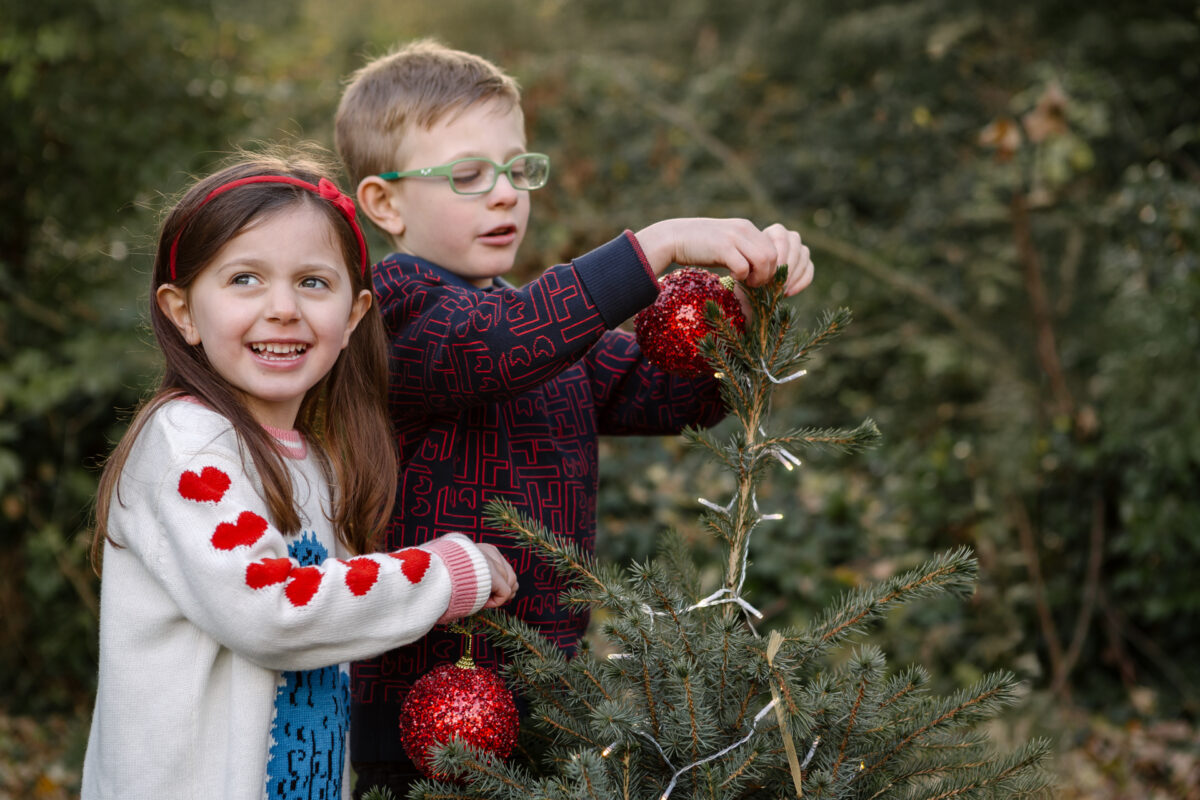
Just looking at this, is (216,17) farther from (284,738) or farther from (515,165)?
(284,738)

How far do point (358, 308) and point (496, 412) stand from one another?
0.28 meters

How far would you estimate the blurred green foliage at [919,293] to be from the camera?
13.5 ft

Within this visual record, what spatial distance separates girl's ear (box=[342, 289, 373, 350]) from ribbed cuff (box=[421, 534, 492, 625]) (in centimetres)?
A: 38

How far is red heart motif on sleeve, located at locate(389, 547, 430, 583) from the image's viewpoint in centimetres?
148

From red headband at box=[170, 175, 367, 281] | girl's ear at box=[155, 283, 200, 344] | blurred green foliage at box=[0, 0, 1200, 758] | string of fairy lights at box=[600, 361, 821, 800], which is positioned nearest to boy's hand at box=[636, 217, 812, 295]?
string of fairy lights at box=[600, 361, 821, 800]

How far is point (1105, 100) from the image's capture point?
4363 mm

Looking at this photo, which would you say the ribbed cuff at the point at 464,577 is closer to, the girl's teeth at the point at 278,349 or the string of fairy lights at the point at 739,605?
the string of fairy lights at the point at 739,605

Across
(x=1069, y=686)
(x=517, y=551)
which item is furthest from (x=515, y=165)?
(x=1069, y=686)

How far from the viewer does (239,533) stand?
1407 millimetres

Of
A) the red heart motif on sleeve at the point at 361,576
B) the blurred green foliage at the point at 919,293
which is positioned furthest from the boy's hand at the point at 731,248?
the blurred green foliage at the point at 919,293

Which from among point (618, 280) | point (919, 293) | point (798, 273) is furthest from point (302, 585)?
point (919, 293)

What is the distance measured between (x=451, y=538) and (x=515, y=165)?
68 centimetres

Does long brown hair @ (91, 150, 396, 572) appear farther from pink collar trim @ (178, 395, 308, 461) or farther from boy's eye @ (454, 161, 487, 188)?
boy's eye @ (454, 161, 487, 188)

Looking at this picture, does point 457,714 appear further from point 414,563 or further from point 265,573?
point 265,573
